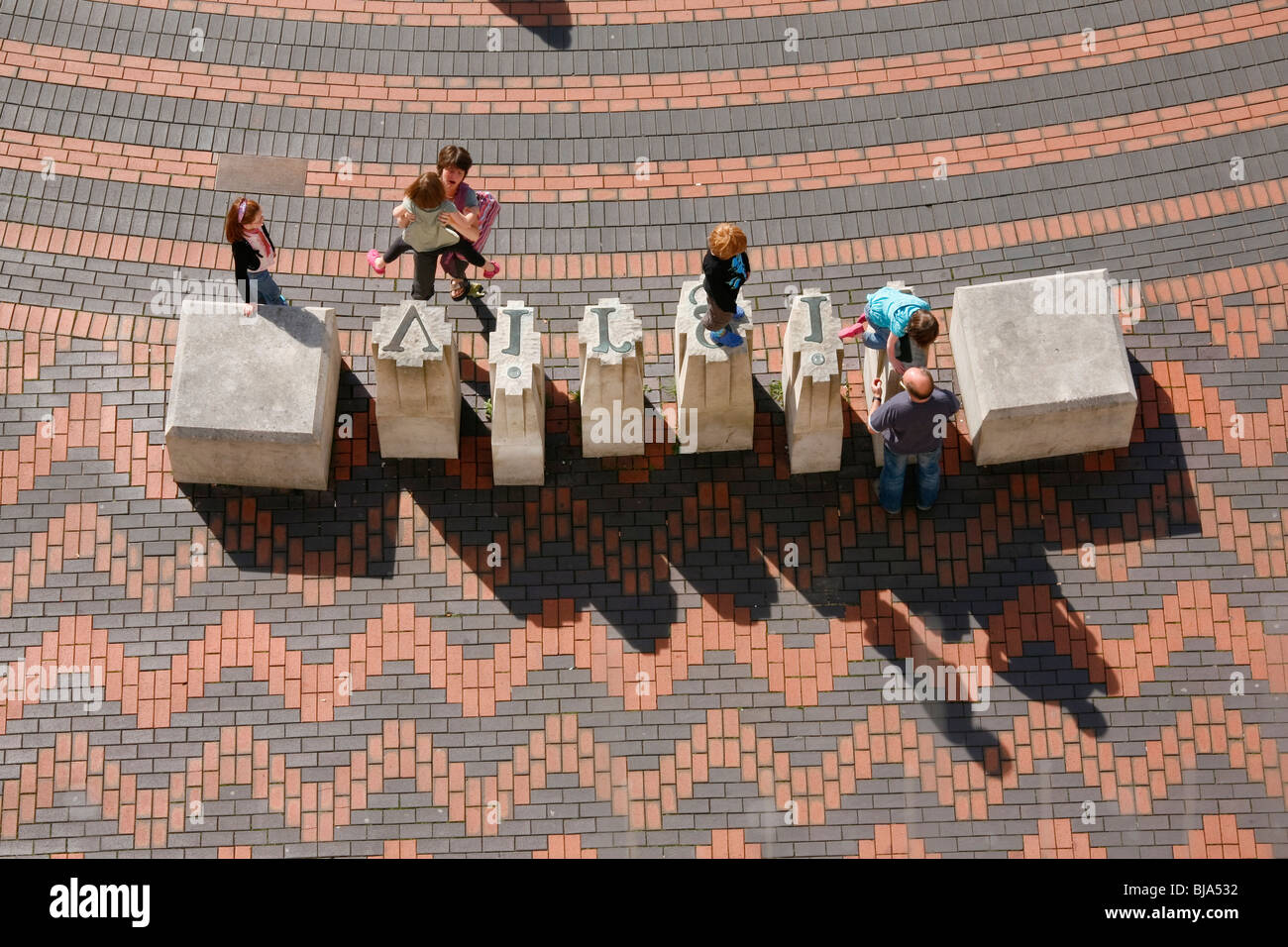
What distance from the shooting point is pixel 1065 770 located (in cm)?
1535

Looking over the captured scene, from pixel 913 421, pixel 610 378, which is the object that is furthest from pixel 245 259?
pixel 913 421

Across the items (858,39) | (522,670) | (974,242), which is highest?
(858,39)

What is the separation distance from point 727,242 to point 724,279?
1.29ft

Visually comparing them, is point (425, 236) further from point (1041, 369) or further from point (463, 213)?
point (1041, 369)

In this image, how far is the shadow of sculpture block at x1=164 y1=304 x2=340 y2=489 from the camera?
15.4m

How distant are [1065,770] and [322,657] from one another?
21.7 feet

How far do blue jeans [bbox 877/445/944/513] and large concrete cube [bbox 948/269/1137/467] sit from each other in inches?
24.2

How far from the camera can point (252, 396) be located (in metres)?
15.5

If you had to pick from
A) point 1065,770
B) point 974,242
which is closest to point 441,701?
point 1065,770

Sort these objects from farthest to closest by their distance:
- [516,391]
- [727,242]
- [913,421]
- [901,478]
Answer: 1. [901,478]
2. [516,391]
3. [913,421]
4. [727,242]

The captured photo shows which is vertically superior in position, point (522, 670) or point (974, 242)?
point (974, 242)

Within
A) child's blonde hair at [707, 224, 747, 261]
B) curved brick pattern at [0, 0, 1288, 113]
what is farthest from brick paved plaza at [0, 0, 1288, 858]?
child's blonde hair at [707, 224, 747, 261]

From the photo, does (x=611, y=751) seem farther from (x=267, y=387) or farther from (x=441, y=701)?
(x=267, y=387)

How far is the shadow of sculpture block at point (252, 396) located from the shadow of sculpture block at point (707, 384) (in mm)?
3217
